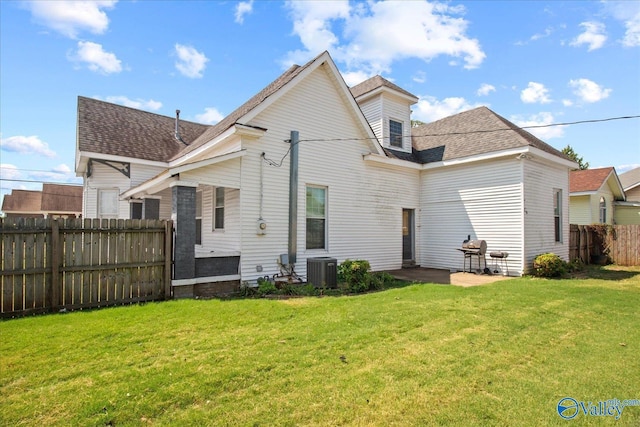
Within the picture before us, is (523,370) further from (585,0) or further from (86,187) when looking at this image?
(86,187)

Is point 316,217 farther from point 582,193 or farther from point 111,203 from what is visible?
point 582,193

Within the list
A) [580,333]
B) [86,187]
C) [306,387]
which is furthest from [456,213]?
[86,187]

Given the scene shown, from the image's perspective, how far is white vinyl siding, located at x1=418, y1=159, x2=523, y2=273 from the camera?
11625 millimetres

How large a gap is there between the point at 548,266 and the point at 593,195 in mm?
14840

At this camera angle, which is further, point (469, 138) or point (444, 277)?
point (469, 138)

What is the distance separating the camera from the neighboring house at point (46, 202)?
1261 inches

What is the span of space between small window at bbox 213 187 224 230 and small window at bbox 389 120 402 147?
7651 millimetres

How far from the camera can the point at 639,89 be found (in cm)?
1011

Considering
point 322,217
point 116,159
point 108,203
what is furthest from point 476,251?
point 108,203

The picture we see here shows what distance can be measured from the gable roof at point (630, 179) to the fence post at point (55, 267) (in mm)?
36489

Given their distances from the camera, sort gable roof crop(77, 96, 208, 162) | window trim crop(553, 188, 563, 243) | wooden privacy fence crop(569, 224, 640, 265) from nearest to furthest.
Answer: gable roof crop(77, 96, 208, 162)
window trim crop(553, 188, 563, 243)
wooden privacy fence crop(569, 224, 640, 265)

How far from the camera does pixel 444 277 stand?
11.4 m

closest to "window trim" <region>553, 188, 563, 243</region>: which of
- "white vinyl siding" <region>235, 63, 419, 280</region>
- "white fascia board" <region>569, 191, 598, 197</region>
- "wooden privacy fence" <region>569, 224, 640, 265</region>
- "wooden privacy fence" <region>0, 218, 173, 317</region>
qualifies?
"wooden privacy fence" <region>569, 224, 640, 265</region>

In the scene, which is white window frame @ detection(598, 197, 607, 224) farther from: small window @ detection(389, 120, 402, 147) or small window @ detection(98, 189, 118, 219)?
small window @ detection(98, 189, 118, 219)
